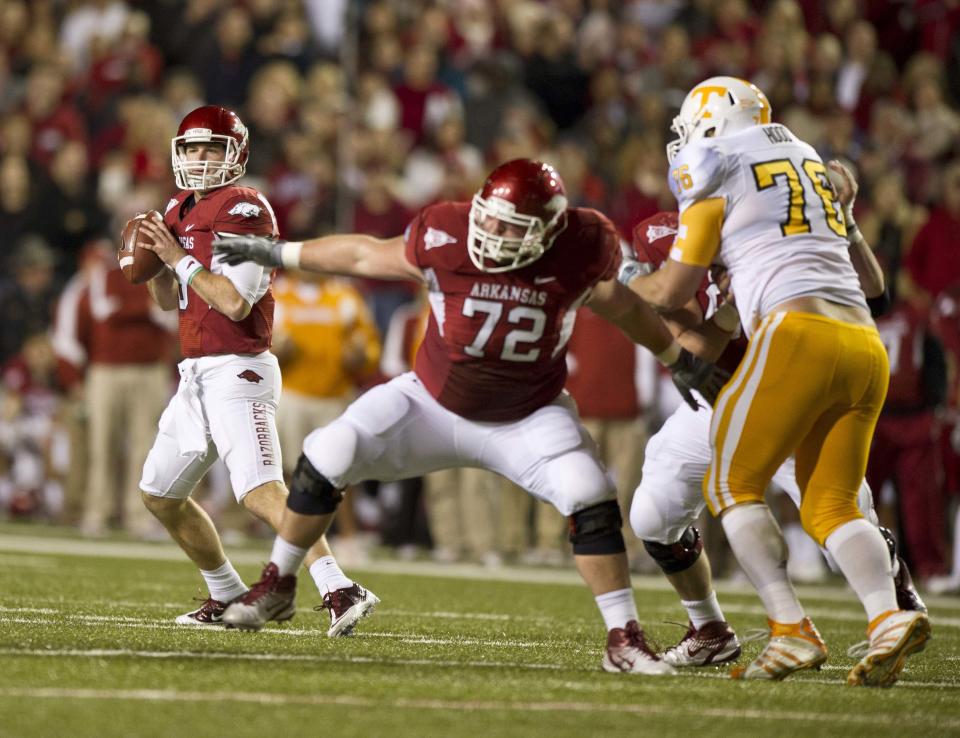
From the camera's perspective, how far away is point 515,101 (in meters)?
14.4

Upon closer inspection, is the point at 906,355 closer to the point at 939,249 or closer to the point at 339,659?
the point at 939,249

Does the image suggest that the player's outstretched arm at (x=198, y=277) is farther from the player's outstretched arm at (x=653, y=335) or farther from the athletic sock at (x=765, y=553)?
the athletic sock at (x=765, y=553)

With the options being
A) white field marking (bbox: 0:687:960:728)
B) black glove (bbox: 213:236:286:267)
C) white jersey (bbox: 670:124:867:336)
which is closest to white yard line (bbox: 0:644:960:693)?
white field marking (bbox: 0:687:960:728)

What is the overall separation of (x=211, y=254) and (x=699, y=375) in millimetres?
1968

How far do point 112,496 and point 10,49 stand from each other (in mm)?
5244

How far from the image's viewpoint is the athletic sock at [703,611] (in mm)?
5969

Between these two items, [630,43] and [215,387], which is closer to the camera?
[215,387]

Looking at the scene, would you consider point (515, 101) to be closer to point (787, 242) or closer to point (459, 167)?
point (459, 167)

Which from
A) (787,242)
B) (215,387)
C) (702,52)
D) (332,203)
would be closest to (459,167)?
(332,203)

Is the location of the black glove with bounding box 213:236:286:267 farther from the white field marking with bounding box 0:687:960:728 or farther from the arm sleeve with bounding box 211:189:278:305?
the white field marking with bounding box 0:687:960:728

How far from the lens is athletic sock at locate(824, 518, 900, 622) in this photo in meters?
5.29

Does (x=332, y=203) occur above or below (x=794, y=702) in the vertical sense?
above

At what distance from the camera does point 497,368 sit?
541cm

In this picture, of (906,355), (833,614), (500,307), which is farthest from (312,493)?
(906,355)
